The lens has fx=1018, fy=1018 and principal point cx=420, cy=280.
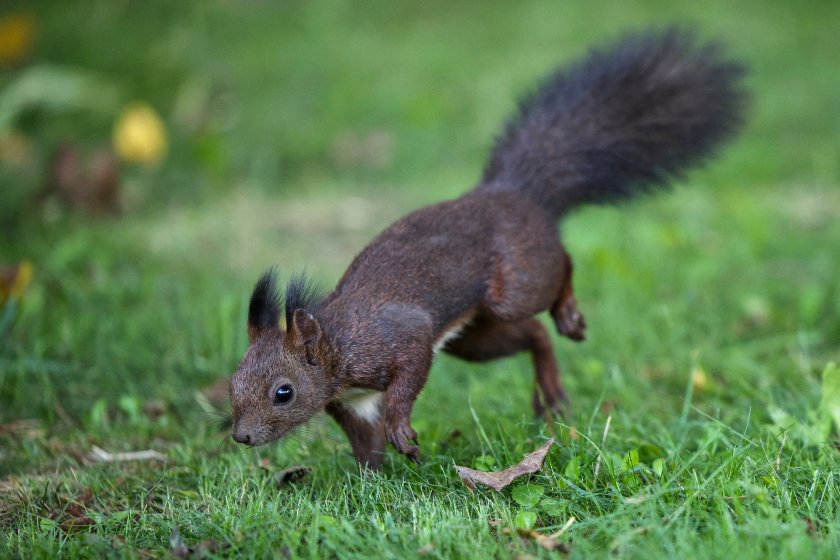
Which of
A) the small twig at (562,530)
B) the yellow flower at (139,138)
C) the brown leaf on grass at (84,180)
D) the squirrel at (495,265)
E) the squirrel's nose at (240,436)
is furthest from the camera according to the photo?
the yellow flower at (139,138)

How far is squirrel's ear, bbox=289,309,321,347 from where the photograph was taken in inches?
126

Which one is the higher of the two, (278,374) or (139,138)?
(139,138)

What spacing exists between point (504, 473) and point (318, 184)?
4.89 metres

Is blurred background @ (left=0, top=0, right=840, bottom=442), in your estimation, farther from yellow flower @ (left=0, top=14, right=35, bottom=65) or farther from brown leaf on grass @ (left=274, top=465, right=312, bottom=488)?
brown leaf on grass @ (left=274, top=465, right=312, bottom=488)

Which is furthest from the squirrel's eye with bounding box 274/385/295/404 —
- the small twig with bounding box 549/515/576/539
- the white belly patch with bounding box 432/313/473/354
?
the small twig with bounding box 549/515/576/539

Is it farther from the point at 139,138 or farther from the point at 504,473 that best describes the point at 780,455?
the point at 139,138

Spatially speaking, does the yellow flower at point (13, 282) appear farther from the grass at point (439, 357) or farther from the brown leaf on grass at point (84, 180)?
the brown leaf on grass at point (84, 180)

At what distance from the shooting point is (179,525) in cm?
294

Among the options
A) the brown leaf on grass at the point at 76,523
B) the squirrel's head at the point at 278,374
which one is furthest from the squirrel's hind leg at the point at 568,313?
the brown leaf on grass at the point at 76,523

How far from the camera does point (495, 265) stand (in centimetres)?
362

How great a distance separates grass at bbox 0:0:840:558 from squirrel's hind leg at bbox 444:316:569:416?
A: 13 centimetres

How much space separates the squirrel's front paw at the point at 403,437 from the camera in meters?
3.13

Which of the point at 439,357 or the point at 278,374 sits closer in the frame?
the point at 278,374

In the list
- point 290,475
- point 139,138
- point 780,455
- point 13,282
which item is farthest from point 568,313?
point 139,138
